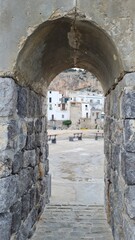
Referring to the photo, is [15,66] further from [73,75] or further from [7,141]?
[73,75]

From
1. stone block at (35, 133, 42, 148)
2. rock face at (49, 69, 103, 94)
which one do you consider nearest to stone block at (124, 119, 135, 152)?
stone block at (35, 133, 42, 148)

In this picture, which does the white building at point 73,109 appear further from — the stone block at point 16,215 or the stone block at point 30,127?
the stone block at point 16,215

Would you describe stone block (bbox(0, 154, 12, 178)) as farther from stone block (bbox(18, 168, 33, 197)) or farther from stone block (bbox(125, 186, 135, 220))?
stone block (bbox(125, 186, 135, 220))

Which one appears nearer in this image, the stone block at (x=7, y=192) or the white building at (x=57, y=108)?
the stone block at (x=7, y=192)

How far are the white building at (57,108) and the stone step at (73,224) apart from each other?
166 feet

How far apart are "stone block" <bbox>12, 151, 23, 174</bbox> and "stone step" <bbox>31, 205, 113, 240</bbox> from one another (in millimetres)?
1346

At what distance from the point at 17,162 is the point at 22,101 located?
0.70 metres

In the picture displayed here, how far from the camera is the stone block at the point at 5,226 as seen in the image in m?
2.53

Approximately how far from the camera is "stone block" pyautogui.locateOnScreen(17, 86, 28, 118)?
2939 millimetres

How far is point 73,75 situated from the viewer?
Result: 65.9 meters

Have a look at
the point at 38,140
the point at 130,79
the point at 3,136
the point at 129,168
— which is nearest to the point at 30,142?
the point at 38,140

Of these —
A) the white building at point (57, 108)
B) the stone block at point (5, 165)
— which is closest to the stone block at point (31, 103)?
the stone block at point (5, 165)

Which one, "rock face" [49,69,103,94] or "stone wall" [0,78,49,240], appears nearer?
"stone wall" [0,78,49,240]

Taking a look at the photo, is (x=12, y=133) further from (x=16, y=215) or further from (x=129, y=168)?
(x=129, y=168)
